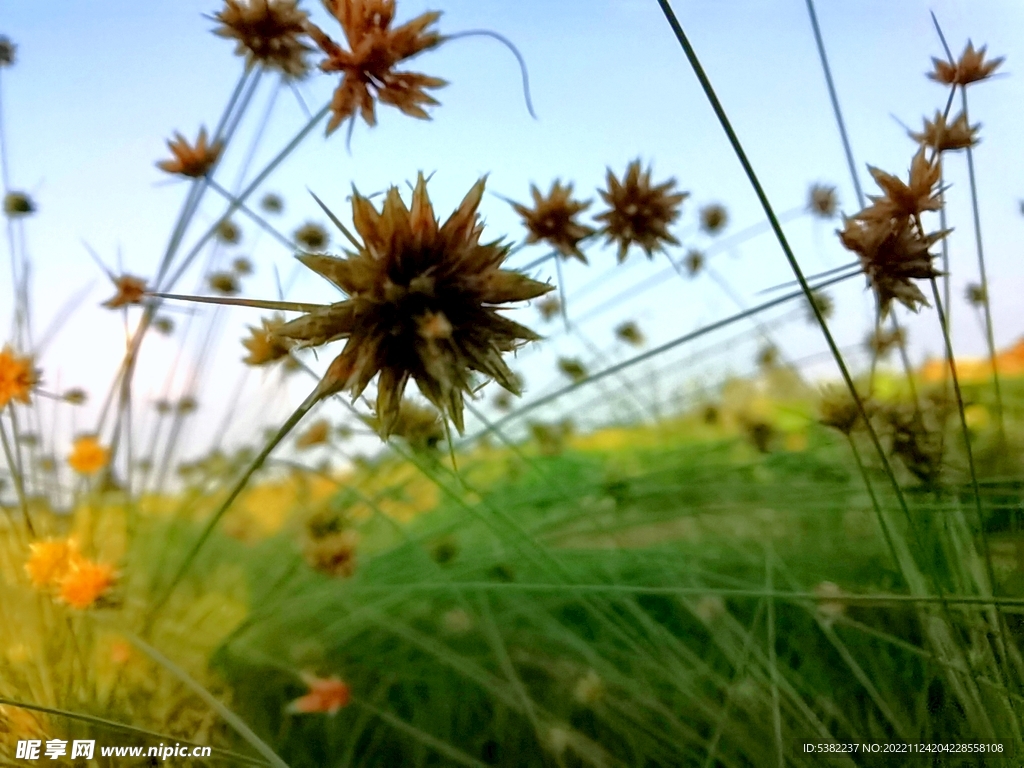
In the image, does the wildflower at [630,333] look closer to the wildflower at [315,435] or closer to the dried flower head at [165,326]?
the wildflower at [315,435]

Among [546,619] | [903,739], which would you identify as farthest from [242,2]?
[903,739]

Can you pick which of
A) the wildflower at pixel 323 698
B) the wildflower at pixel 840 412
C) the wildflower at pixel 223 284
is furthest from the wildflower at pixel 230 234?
the wildflower at pixel 840 412

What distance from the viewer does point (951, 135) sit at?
0.37 metres

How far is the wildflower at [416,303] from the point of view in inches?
9.1

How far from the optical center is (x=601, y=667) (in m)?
0.46

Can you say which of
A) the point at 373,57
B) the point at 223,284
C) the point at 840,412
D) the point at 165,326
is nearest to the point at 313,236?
the point at 223,284

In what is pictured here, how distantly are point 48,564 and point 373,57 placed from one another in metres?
0.33

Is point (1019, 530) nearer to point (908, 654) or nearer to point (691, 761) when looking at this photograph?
point (908, 654)

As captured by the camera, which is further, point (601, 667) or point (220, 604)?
point (220, 604)

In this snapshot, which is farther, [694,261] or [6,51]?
[694,261]

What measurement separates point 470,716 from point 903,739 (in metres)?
0.27

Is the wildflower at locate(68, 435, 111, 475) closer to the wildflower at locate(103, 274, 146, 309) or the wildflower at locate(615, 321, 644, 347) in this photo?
the wildflower at locate(103, 274, 146, 309)

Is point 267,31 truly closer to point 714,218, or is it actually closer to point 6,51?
point 6,51

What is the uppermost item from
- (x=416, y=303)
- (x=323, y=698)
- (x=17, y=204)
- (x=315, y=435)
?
(x=17, y=204)
